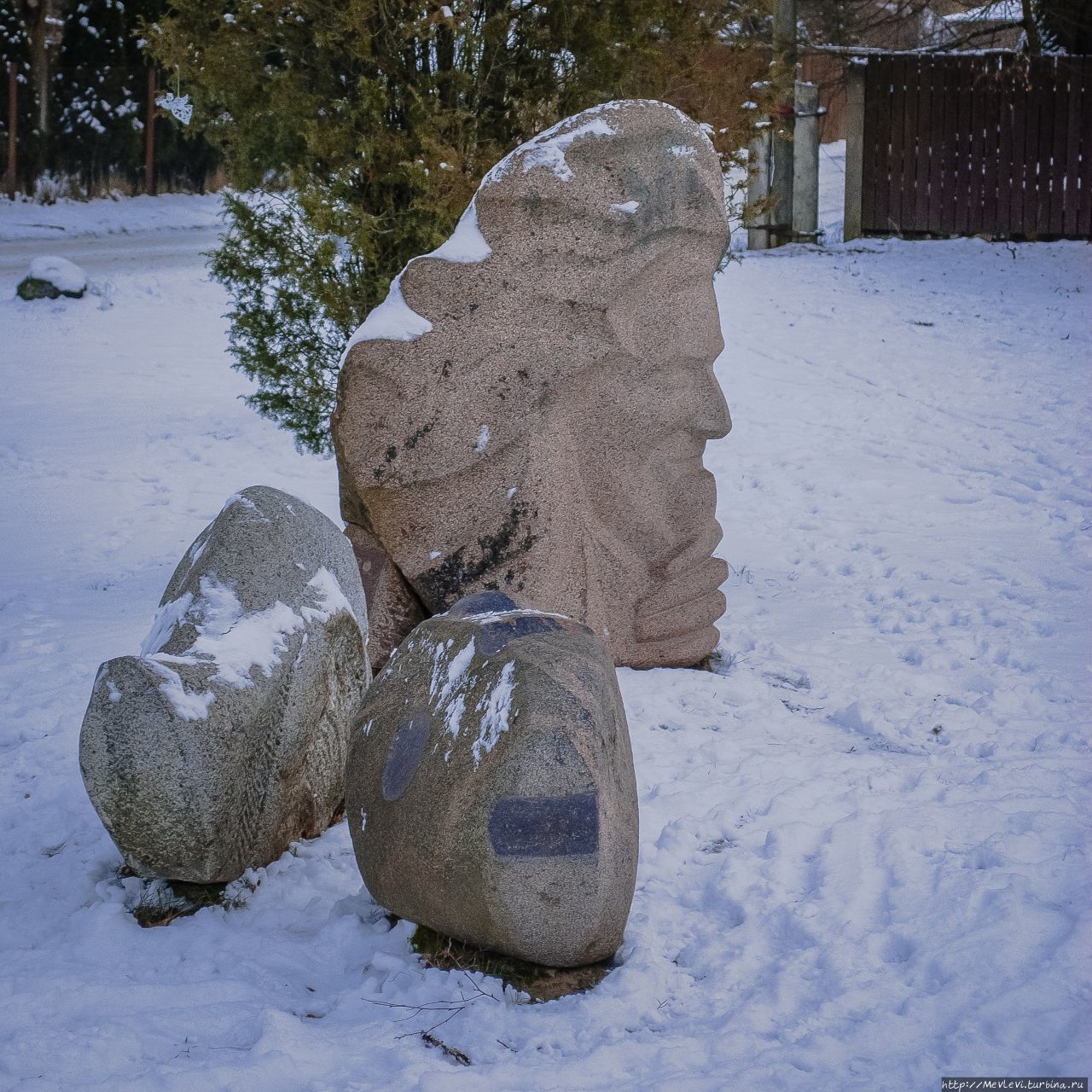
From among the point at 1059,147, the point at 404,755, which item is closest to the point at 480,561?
the point at 404,755

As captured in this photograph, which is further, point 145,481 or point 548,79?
point 145,481

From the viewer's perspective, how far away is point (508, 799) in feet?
10.7

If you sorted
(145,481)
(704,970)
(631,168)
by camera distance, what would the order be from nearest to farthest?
(704,970) < (631,168) < (145,481)

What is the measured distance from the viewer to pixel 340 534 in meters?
4.39

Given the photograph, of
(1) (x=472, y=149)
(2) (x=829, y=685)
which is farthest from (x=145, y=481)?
(2) (x=829, y=685)

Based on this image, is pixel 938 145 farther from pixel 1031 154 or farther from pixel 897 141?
pixel 1031 154

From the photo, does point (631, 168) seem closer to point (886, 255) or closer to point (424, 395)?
point (424, 395)

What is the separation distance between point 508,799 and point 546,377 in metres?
2.39

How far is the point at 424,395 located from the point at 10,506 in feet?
13.6

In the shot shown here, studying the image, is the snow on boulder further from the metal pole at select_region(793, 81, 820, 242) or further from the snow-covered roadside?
the metal pole at select_region(793, 81, 820, 242)

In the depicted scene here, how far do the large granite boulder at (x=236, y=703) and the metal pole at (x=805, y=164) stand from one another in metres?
13.7

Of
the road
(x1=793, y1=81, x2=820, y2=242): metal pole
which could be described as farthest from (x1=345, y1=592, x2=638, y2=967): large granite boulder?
(x1=793, y1=81, x2=820, y2=242): metal pole

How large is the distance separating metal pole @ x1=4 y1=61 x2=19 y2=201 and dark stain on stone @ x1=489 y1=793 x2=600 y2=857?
1882 centimetres

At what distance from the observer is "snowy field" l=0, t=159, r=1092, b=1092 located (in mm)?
3021
